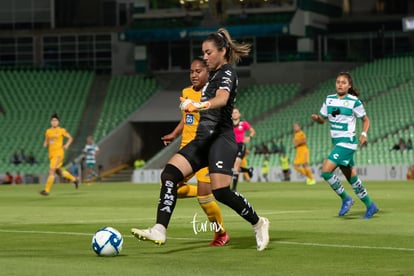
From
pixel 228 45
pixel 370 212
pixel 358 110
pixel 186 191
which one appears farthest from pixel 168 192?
pixel 358 110

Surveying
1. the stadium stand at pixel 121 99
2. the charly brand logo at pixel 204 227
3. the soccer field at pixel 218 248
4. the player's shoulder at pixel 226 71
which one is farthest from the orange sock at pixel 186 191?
the stadium stand at pixel 121 99

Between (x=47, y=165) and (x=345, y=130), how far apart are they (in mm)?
37215

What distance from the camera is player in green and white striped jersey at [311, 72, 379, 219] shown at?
18312mm

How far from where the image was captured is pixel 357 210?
Answer: 20453 millimetres

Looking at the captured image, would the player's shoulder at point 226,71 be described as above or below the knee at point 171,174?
above

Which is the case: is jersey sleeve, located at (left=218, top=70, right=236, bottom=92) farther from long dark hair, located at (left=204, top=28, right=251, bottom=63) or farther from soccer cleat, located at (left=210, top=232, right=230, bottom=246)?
soccer cleat, located at (left=210, top=232, right=230, bottom=246)

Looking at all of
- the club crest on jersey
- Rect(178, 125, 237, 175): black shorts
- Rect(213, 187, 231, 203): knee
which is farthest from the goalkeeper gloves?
the club crest on jersey

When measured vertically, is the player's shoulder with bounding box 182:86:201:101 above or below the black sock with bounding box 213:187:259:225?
above

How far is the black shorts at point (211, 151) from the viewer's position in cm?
1241

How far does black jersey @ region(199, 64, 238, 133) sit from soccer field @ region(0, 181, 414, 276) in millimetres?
1466

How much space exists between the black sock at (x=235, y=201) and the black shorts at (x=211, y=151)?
0.23 metres

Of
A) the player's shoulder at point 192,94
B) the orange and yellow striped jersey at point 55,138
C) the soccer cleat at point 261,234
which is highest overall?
the player's shoulder at point 192,94

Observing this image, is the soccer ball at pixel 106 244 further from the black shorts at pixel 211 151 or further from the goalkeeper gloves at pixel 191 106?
the goalkeeper gloves at pixel 191 106

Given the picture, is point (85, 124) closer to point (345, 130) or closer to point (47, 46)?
point (47, 46)
